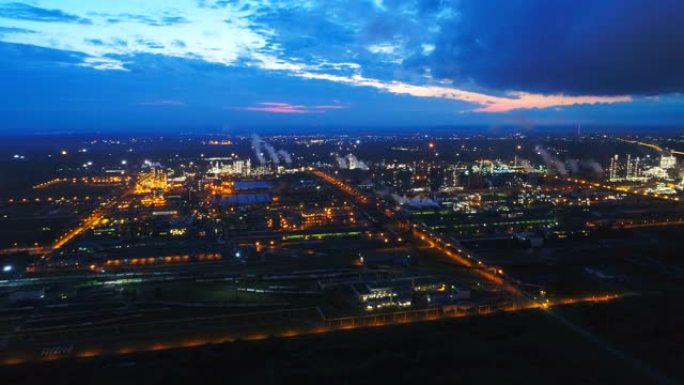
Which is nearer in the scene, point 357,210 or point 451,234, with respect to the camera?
point 451,234

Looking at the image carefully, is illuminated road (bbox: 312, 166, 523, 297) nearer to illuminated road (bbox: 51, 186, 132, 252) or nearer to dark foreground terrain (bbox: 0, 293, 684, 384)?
dark foreground terrain (bbox: 0, 293, 684, 384)

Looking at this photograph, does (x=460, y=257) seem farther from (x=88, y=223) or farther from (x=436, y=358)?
(x=88, y=223)

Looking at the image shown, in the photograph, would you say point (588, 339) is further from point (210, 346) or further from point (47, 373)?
point (47, 373)

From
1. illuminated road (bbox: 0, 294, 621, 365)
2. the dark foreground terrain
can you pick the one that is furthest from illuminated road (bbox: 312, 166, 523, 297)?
the dark foreground terrain

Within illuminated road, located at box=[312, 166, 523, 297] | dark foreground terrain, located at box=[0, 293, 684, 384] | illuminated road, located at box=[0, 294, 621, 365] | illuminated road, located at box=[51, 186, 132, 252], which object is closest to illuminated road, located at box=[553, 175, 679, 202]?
illuminated road, located at box=[312, 166, 523, 297]

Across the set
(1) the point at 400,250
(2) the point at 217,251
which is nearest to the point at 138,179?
(2) the point at 217,251

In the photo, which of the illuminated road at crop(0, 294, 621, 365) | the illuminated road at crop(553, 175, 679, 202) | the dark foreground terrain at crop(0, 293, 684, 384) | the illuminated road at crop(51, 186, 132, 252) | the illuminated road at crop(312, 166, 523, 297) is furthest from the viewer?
the illuminated road at crop(553, 175, 679, 202)

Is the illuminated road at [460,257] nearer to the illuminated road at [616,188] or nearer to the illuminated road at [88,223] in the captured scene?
the illuminated road at [88,223]

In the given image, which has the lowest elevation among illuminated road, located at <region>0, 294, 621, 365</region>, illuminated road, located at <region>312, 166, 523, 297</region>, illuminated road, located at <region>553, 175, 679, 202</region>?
illuminated road, located at <region>0, 294, 621, 365</region>

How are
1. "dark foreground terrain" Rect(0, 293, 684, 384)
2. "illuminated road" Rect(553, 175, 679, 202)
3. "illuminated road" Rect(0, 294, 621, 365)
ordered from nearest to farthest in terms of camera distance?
1. "dark foreground terrain" Rect(0, 293, 684, 384)
2. "illuminated road" Rect(0, 294, 621, 365)
3. "illuminated road" Rect(553, 175, 679, 202)

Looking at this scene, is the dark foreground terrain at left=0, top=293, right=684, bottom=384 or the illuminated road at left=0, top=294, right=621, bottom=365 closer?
the dark foreground terrain at left=0, top=293, right=684, bottom=384

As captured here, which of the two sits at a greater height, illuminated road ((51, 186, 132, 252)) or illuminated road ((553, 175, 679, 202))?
illuminated road ((553, 175, 679, 202))
